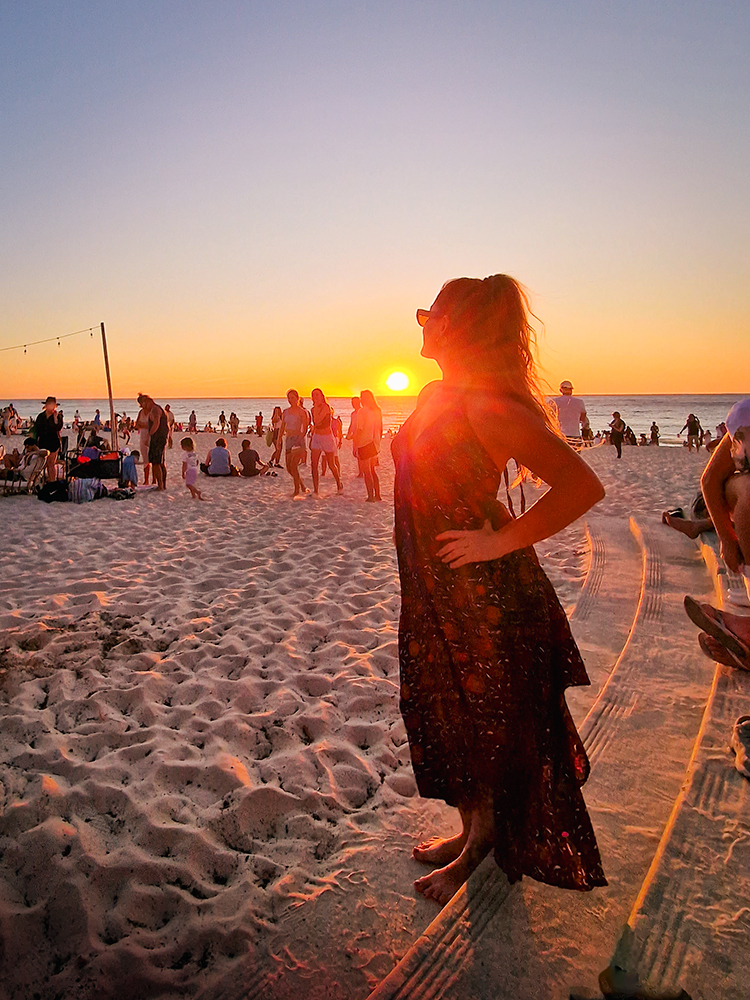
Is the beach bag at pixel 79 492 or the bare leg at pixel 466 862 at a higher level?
the beach bag at pixel 79 492

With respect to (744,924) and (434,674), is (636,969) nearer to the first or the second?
(744,924)

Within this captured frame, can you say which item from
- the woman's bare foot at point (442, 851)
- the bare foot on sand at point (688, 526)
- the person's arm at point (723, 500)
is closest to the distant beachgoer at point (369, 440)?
the bare foot on sand at point (688, 526)

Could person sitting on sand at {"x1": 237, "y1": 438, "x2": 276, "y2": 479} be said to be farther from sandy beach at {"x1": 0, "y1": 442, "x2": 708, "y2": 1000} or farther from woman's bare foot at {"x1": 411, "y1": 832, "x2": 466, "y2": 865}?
woman's bare foot at {"x1": 411, "y1": 832, "x2": 466, "y2": 865}

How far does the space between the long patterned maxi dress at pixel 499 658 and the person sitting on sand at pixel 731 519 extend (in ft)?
5.48

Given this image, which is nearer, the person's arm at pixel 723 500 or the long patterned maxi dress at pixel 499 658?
the long patterned maxi dress at pixel 499 658

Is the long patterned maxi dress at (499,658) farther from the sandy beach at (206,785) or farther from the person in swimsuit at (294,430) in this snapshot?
the person in swimsuit at (294,430)

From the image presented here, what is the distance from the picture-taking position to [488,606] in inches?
67.9

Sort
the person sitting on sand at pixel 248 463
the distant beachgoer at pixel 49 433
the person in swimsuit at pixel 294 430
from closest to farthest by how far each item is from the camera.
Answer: the person in swimsuit at pixel 294 430
the distant beachgoer at pixel 49 433
the person sitting on sand at pixel 248 463

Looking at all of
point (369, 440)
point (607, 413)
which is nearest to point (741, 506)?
point (369, 440)

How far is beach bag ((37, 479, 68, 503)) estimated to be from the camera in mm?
9898

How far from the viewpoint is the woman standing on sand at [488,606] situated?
5.47 feet

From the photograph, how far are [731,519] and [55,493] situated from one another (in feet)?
32.8

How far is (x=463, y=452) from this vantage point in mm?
1671

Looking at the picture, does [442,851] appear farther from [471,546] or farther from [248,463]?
[248,463]
